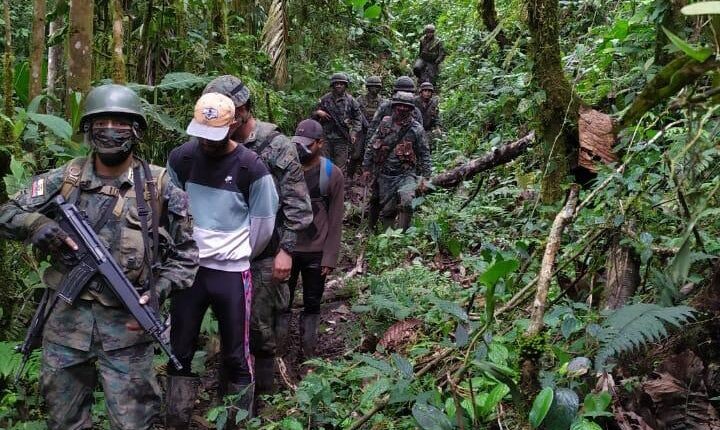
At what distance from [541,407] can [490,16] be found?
29.4ft

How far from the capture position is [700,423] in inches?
121

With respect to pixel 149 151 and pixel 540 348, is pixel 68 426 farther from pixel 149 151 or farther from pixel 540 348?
pixel 149 151

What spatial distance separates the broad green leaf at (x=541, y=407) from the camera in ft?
9.52

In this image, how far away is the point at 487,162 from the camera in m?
7.81

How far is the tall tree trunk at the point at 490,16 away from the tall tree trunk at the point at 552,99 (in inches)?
73.2

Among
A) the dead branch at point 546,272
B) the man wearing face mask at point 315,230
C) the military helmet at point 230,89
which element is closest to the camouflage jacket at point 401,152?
the man wearing face mask at point 315,230

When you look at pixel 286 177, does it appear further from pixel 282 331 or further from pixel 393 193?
pixel 393 193

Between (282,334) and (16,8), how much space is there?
10339mm

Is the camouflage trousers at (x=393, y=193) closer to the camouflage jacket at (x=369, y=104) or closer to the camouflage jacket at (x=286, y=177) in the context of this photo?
the camouflage jacket at (x=286, y=177)

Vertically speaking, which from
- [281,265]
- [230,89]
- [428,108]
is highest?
[230,89]

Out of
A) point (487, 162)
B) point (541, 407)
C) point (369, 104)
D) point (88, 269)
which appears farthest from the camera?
point (369, 104)

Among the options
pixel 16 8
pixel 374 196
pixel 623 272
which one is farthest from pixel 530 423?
pixel 16 8

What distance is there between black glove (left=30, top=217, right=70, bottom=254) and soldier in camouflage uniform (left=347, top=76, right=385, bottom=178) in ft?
26.8

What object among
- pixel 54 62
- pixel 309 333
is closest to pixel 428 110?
pixel 54 62
